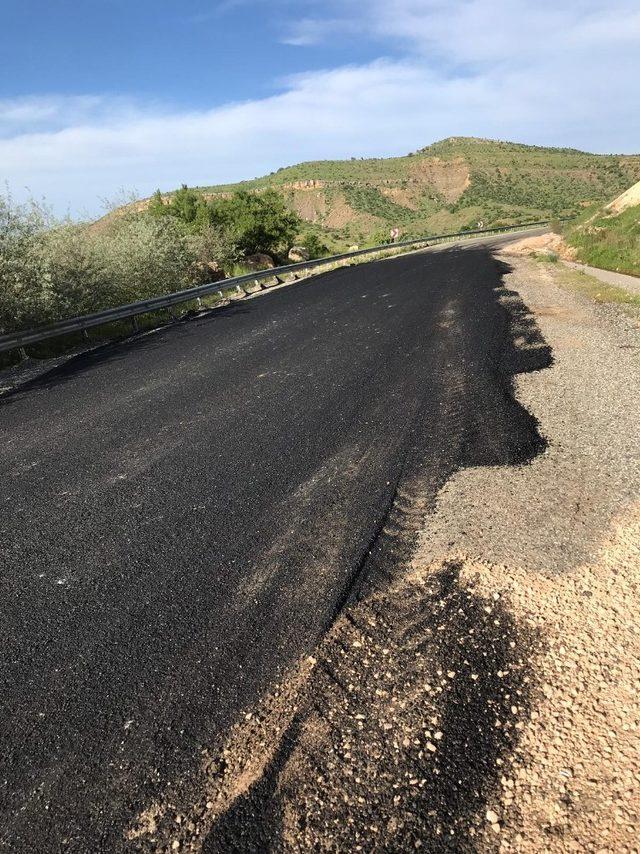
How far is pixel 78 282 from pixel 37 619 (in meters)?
14.4

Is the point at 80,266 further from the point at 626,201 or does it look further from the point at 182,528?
the point at 626,201

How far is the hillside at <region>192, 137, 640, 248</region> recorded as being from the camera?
287ft

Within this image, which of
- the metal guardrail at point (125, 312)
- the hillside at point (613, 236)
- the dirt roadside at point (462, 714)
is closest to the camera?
the dirt roadside at point (462, 714)

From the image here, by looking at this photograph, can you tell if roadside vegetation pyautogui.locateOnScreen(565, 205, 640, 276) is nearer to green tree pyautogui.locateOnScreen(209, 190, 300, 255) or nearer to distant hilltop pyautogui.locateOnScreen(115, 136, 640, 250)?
green tree pyautogui.locateOnScreen(209, 190, 300, 255)

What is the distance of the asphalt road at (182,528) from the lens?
2.69 meters

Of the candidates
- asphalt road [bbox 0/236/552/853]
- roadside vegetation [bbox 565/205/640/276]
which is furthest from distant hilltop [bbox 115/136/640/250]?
asphalt road [bbox 0/236/552/853]

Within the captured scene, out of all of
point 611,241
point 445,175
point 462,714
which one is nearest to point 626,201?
point 611,241

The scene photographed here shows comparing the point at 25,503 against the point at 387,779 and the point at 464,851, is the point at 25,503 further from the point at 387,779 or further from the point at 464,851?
the point at 464,851

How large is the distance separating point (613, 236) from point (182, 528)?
23.1 meters

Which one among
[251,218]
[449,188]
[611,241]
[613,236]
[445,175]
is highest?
[445,175]

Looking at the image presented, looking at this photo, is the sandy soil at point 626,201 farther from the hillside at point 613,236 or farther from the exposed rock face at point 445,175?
the exposed rock face at point 445,175

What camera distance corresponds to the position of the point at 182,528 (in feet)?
14.9

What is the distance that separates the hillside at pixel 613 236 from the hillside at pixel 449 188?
53.8 metres

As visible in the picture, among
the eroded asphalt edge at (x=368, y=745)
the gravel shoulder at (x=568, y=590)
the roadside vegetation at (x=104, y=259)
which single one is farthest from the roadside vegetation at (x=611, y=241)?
the eroded asphalt edge at (x=368, y=745)
